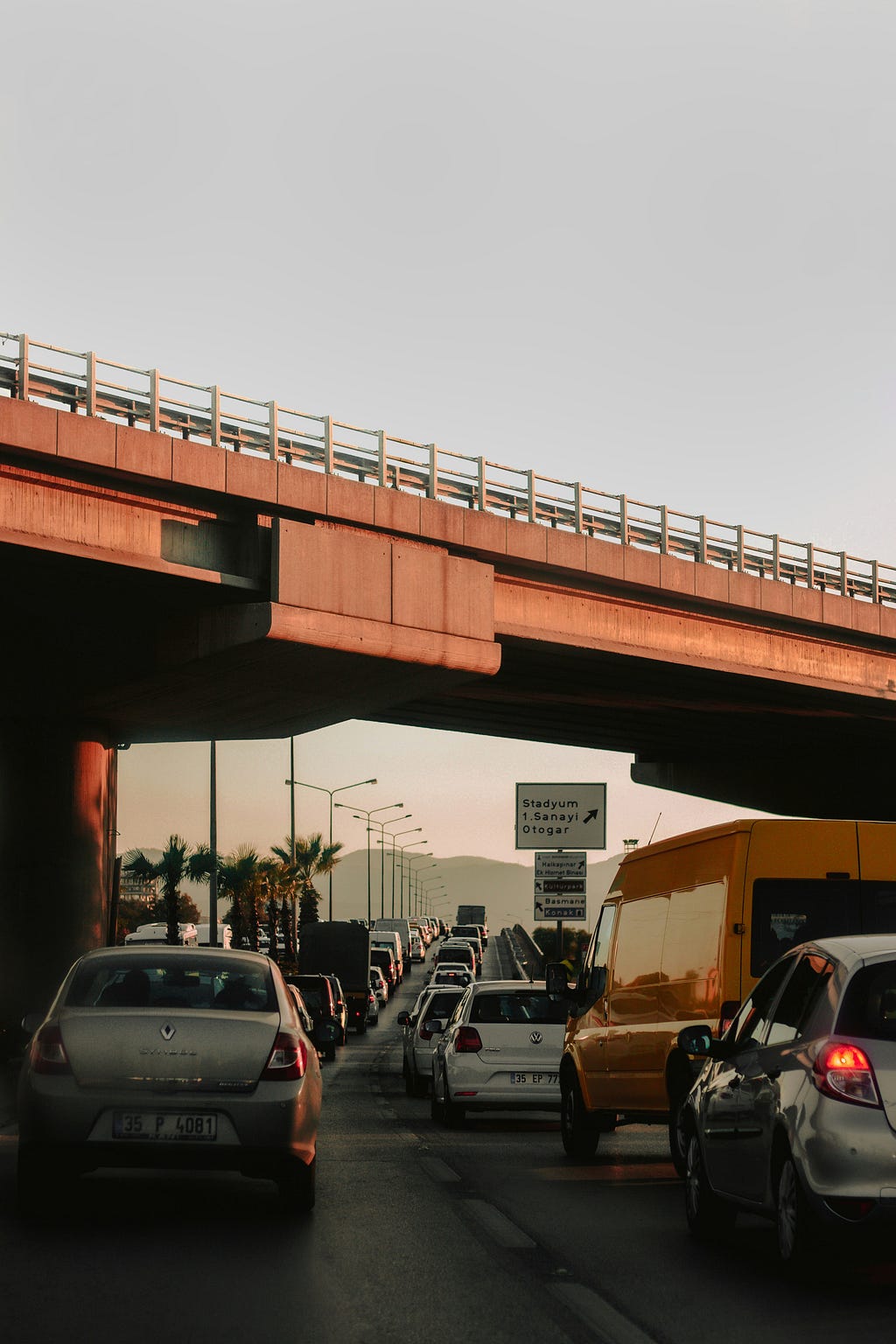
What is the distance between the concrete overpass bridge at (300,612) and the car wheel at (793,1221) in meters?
20.2

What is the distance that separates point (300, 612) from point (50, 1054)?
19871 mm

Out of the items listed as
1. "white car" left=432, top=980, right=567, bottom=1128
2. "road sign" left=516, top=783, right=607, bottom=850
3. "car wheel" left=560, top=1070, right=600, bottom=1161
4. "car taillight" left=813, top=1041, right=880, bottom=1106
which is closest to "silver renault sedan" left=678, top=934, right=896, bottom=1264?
"car taillight" left=813, top=1041, right=880, bottom=1106

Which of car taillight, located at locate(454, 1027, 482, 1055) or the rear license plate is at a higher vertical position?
the rear license plate

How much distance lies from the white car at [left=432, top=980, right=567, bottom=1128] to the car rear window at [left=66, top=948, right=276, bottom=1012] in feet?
23.6

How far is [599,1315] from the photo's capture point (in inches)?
269

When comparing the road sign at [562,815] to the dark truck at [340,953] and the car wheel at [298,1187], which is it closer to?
the dark truck at [340,953]

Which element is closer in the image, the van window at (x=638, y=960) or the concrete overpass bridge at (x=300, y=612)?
the van window at (x=638, y=960)

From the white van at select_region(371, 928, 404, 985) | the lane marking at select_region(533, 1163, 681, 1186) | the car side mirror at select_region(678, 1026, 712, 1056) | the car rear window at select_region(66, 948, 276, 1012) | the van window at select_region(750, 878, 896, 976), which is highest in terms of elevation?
the van window at select_region(750, 878, 896, 976)

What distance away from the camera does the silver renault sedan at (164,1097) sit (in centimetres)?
923

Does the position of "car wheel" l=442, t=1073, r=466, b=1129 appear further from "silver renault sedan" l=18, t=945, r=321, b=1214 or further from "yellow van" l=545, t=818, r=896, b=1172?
"silver renault sedan" l=18, t=945, r=321, b=1214

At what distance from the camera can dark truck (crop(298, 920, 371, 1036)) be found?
4719 centimetres

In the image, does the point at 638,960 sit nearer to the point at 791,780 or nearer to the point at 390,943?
the point at 791,780

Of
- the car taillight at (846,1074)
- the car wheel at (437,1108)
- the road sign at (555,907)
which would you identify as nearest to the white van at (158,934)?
the road sign at (555,907)

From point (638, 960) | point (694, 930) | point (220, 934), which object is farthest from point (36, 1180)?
point (220, 934)
